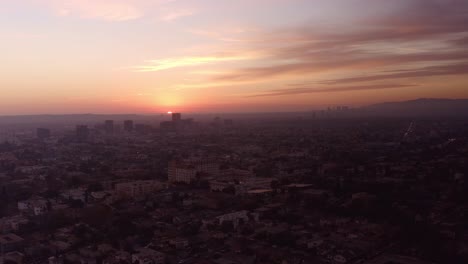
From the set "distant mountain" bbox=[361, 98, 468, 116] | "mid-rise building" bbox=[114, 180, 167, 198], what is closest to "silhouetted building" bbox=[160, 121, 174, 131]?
"mid-rise building" bbox=[114, 180, 167, 198]

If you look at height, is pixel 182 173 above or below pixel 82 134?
below

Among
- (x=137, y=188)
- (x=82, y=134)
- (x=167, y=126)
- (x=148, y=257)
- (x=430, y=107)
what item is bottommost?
(x=148, y=257)

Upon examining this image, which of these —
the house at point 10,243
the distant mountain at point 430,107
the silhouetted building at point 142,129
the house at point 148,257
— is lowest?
the house at point 148,257

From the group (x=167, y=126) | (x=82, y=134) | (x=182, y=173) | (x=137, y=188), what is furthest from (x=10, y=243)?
(x=167, y=126)

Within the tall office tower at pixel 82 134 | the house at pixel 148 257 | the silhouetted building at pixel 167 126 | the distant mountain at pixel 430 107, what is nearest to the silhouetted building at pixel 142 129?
the silhouetted building at pixel 167 126

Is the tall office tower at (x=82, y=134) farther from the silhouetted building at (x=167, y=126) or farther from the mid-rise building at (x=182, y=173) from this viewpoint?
the mid-rise building at (x=182, y=173)

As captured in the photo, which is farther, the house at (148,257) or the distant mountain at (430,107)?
the distant mountain at (430,107)

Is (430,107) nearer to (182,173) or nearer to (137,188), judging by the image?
(182,173)

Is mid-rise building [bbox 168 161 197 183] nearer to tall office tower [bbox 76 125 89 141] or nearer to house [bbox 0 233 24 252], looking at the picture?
house [bbox 0 233 24 252]
